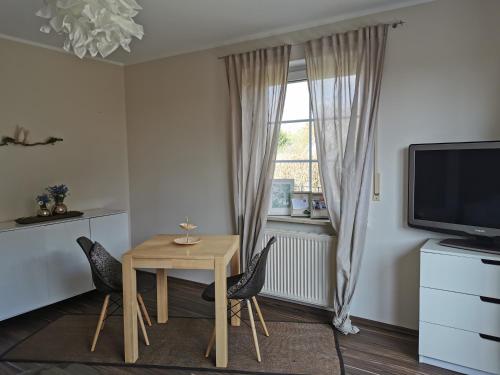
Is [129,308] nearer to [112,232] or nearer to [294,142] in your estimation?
[112,232]

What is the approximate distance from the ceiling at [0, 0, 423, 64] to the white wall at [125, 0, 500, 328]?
3.8 inches

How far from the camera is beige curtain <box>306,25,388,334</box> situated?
289 centimetres

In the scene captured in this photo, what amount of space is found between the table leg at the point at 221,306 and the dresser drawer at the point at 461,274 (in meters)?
1.34

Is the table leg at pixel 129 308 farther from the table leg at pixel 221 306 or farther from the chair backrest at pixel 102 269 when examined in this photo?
the table leg at pixel 221 306

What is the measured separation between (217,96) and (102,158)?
1.61 metres

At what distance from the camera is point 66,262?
3.55m

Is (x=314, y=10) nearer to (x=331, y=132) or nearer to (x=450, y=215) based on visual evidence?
(x=331, y=132)

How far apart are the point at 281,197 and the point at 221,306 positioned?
146 centimetres

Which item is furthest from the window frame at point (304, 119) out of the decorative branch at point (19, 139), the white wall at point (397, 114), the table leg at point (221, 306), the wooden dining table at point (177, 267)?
the decorative branch at point (19, 139)

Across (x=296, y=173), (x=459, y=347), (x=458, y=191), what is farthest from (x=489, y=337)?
(x=296, y=173)

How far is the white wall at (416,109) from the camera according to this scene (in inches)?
101

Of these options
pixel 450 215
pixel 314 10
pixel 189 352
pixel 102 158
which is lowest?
pixel 189 352

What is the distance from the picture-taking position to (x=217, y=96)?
381 centimetres

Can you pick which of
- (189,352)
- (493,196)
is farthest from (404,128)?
(189,352)
